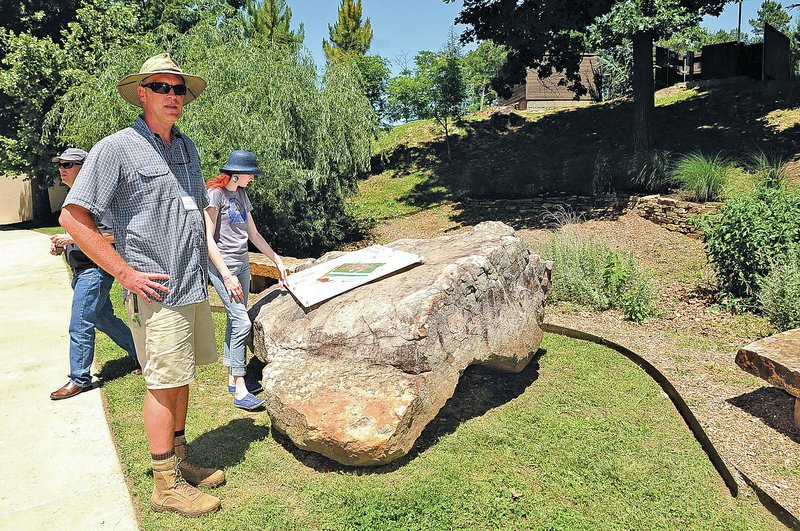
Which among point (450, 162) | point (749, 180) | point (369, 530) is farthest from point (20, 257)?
point (749, 180)

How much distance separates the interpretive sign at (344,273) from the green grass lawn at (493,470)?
106 centimetres

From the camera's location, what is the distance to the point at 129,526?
11.2 ft

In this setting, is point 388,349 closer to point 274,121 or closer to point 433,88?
point 274,121

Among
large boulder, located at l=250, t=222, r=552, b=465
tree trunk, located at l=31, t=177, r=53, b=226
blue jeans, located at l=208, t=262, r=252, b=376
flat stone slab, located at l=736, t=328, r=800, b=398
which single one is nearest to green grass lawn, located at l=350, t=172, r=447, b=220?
blue jeans, located at l=208, t=262, r=252, b=376

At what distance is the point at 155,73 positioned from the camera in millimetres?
3254

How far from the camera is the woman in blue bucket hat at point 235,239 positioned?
4668mm

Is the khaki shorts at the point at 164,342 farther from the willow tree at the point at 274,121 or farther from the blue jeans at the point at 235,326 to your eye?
the willow tree at the point at 274,121

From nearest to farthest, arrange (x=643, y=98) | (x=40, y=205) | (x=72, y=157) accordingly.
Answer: (x=72, y=157), (x=643, y=98), (x=40, y=205)

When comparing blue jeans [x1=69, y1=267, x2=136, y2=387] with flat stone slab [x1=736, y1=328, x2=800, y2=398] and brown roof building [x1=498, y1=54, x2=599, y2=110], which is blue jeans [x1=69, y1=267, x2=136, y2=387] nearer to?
flat stone slab [x1=736, y1=328, x2=800, y2=398]

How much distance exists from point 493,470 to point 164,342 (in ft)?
7.17

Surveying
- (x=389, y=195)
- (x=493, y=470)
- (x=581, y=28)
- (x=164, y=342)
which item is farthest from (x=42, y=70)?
(x=493, y=470)

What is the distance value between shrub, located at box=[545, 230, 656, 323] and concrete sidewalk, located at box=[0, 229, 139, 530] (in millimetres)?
5245

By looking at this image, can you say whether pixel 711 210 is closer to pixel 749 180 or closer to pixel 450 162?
pixel 749 180

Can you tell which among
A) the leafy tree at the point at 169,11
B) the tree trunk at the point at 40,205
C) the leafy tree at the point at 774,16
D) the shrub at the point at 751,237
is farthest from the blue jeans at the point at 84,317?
the leafy tree at the point at 774,16
